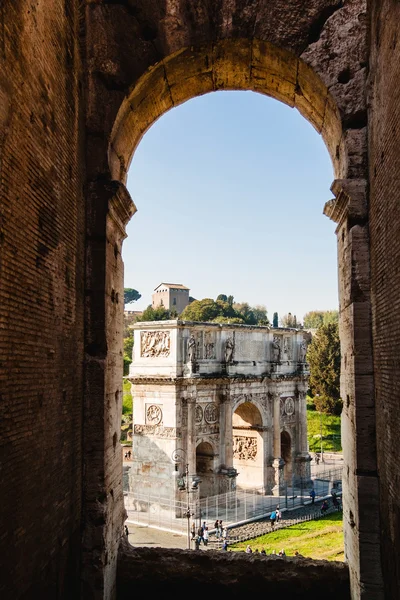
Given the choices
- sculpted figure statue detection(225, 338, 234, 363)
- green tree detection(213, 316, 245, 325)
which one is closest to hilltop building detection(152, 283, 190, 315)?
green tree detection(213, 316, 245, 325)

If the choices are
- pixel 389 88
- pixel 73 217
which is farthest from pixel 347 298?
pixel 73 217

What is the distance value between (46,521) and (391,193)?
12.7 ft

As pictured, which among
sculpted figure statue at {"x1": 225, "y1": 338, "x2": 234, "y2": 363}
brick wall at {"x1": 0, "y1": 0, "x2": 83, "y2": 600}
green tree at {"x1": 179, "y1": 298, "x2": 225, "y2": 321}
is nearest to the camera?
brick wall at {"x1": 0, "y1": 0, "x2": 83, "y2": 600}

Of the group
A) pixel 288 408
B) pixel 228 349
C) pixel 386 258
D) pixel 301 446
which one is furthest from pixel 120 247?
pixel 301 446

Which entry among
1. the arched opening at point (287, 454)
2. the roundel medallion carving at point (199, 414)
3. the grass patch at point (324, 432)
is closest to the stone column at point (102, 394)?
the roundel medallion carving at point (199, 414)

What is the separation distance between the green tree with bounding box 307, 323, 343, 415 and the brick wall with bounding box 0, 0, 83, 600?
1434 inches

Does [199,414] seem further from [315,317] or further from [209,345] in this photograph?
[315,317]

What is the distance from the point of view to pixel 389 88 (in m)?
4.59

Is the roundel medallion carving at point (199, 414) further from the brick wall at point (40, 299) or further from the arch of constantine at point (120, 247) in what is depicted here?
the brick wall at point (40, 299)

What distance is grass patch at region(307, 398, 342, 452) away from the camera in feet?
125

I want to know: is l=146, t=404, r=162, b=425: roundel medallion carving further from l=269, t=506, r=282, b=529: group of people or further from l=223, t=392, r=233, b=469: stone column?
l=269, t=506, r=282, b=529: group of people

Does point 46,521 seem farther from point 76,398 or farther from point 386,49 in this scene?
point 386,49

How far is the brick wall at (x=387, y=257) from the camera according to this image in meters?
4.40

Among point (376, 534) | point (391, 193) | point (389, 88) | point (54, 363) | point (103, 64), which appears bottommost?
point (376, 534)
